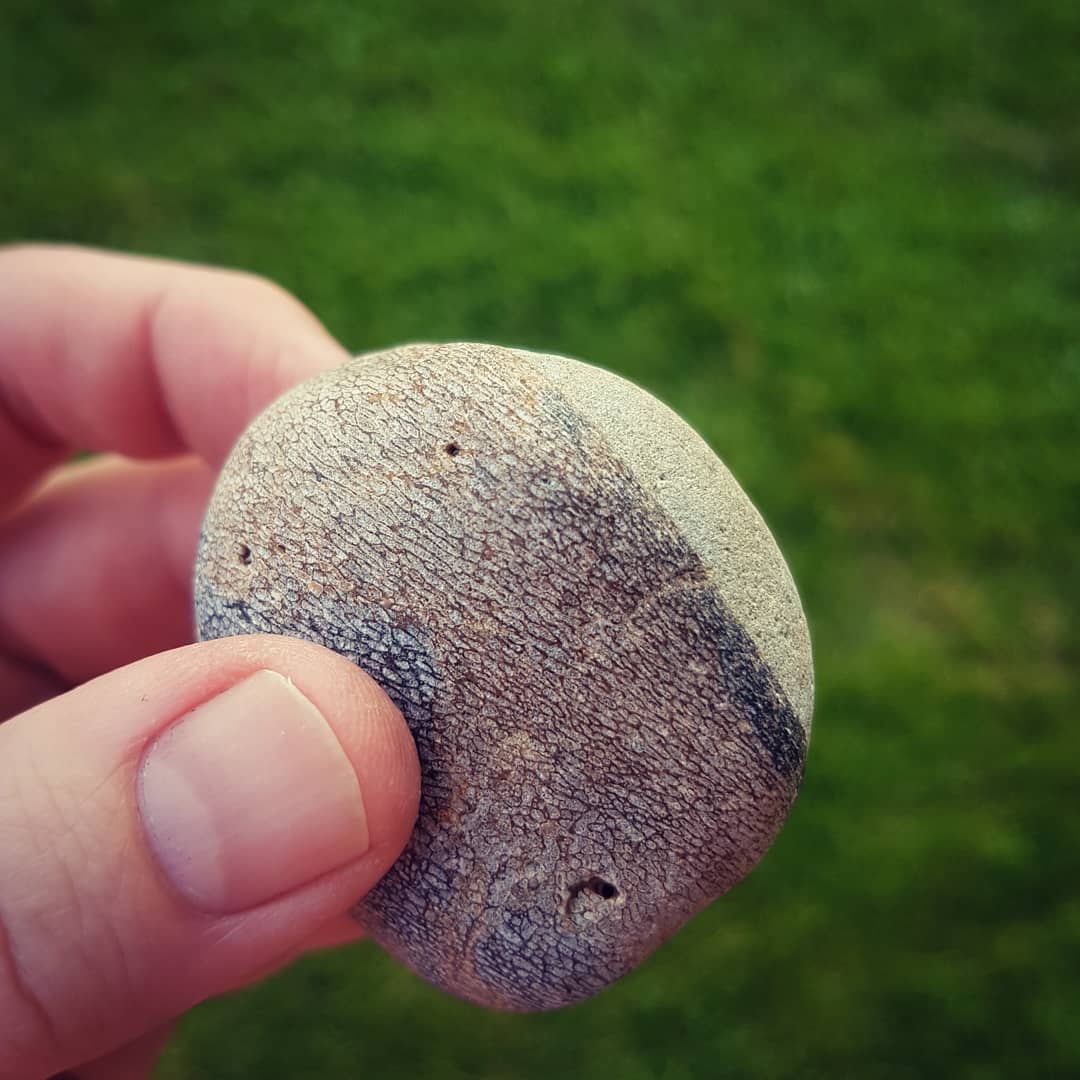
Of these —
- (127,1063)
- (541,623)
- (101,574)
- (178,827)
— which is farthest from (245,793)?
(101,574)

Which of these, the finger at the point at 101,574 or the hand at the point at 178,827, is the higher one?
the hand at the point at 178,827

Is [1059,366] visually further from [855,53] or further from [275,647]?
[275,647]

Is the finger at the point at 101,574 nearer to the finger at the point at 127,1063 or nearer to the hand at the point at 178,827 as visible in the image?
the finger at the point at 127,1063

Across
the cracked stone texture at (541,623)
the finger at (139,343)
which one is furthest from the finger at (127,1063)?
the finger at (139,343)

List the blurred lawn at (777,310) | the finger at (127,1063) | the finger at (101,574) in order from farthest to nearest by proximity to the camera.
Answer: the blurred lawn at (777,310) < the finger at (101,574) < the finger at (127,1063)

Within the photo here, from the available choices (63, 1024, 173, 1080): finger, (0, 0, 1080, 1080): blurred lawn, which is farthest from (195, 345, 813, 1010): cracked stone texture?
(0, 0, 1080, 1080): blurred lawn

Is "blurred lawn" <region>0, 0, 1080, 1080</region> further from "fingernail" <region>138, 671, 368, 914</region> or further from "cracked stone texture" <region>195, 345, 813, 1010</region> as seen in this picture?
"fingernail" <region>138, 671, 368, 914</region>

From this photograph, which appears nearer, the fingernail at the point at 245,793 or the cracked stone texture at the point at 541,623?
the fingernail at the point at 245,793

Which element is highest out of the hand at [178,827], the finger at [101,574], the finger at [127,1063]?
the hand at [178,827]
